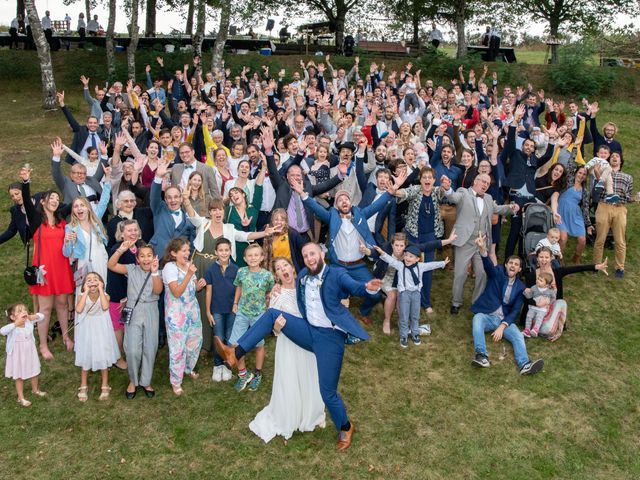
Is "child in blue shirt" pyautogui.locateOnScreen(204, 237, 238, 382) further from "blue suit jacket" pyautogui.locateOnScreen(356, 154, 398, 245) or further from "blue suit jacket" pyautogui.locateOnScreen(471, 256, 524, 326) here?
"blue suit jacket" pyautogui.locateOnScreen(471, 256, 524, 326)

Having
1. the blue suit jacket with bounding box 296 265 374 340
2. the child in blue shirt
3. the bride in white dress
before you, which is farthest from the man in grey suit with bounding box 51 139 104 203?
the blue suit jacket with bounding box 296 265 374 340

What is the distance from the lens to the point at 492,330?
771cm

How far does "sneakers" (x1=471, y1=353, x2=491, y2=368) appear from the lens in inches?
279

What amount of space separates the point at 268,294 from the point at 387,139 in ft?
14.8

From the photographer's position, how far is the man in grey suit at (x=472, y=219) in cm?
802

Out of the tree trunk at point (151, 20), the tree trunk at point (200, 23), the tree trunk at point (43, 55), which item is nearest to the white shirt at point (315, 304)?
the tree trunk at point (43, 55)

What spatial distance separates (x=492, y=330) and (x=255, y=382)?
332cm

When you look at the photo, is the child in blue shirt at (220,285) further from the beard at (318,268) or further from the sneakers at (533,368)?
the sneakers at (533,368)

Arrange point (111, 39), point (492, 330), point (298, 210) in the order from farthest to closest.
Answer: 1. point (111, 39)
2. point (298, 210)
3. point (492, 330)

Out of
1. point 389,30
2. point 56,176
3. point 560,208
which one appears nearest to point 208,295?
point 56,176

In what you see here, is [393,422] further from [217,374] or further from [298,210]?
[298,210]

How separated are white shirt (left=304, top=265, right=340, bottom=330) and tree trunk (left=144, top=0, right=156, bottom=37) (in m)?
26.7

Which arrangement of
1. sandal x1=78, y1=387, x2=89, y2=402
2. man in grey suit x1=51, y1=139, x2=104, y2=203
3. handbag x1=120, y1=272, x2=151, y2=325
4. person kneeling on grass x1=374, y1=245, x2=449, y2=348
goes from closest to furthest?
handbag x1=120, y1=272, x2=151, y2=325 < sandal x1=78, y1=387, x2=89, y2=402 < person kneeling on grass x1=374, y1=245, x2=449, y2=348 < man in grey suit x1=51, y1=139, x2=104, y2=203

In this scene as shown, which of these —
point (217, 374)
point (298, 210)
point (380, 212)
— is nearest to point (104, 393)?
point (217, 374)
